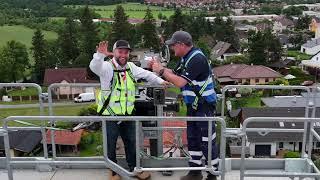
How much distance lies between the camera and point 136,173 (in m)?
6.19

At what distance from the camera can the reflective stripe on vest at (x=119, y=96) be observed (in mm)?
6359

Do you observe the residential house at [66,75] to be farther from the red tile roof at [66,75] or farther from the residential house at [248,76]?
the residential house at [248,76]

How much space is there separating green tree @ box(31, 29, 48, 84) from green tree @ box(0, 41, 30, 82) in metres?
1.59

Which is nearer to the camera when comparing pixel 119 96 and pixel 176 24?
pixel 119 96

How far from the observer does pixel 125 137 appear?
21.6ft

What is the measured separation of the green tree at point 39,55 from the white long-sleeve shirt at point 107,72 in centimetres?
5134

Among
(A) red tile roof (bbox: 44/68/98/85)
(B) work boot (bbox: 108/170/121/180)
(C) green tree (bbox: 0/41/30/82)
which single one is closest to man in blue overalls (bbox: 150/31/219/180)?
(B) work boot (bbox: 108/170/121/180)

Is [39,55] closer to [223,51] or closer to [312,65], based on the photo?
[223,51]

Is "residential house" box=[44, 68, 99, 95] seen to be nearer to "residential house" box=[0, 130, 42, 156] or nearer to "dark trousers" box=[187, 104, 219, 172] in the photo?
"residential house" box=[0, 130, 42, 156]

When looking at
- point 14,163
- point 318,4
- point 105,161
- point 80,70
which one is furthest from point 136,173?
point 318,4

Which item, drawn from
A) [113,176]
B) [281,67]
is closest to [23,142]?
[113,176]

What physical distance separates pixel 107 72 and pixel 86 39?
54956mm

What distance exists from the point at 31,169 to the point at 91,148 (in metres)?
24.4

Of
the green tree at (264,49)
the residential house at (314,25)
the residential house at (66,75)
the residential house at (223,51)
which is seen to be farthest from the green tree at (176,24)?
the residential house at (314,25)
